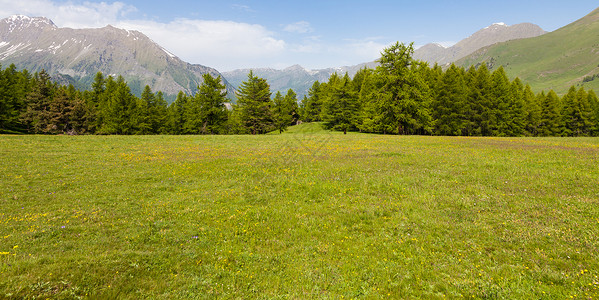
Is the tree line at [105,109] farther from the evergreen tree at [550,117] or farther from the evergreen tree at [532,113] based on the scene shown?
the evergreen tree at [550,117]

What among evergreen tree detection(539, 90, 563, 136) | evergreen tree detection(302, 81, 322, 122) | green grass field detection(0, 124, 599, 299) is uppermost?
evergreen tree detection(302, 81, 322, 122)

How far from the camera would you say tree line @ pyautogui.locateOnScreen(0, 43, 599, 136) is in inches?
2192

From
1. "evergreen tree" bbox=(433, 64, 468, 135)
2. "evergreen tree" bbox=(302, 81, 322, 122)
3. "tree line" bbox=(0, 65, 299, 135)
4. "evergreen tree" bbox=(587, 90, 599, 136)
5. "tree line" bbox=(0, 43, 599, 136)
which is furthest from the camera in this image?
"evergreen tree" bbox=(302, 81, 322, 122)

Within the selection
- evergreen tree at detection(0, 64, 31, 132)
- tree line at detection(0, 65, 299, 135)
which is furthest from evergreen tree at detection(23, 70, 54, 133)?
evergreen tree at detection(0, 64, 31, 132)

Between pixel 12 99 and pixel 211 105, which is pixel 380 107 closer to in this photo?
pixel 211 105

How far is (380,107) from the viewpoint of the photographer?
55.8m

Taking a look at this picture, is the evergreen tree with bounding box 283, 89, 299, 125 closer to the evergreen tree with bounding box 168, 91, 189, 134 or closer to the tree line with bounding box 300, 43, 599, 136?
the tree line with bounding box 300, 43, 599, 136

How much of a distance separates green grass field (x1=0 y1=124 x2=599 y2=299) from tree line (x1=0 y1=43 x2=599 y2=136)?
41.2m

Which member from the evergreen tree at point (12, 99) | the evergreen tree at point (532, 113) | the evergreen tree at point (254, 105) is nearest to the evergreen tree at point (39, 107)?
the evergreen tree at point (12, 99)

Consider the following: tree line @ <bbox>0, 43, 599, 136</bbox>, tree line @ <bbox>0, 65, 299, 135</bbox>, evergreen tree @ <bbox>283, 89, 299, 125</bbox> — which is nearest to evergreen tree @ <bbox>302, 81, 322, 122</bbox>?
evergreen tree @ <bbox>283, 89, 299, 125</bbox>

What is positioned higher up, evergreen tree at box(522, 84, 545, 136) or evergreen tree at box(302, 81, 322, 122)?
evergreen tree at box(302, 81, 322, 122)

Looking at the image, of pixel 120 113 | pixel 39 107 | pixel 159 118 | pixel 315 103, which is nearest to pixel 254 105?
pixel 120 113

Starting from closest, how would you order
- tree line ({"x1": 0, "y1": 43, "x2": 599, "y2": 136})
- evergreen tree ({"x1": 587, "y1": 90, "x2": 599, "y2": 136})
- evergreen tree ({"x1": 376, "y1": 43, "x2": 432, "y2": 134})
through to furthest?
evergreen tree ({"x1": 376, "y1": 43, "x2": 432, "y2": 134}), tree line ({"x1": 0, "y1": 43, "x2": 599, "y2": 136}), evergreen tree ({"x1": 587, "y1": 90, "x2": 599, "y2": 136})

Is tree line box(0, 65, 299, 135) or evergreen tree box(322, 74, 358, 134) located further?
evergreen tree box(322, 74, 358, 134)
